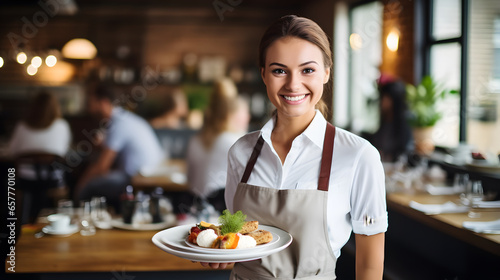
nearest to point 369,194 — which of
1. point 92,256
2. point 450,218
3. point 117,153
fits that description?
point 92,256

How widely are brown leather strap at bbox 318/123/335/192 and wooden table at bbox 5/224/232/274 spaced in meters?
0.94

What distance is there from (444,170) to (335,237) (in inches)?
116

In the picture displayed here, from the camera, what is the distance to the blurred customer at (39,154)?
4793mm

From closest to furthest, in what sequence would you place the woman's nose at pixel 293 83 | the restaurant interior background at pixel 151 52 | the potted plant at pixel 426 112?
1. the woman's nose at pixel 293 83
2. the potted plant at pixel 426 112
3. the restaurant interior background at pixel 151 52

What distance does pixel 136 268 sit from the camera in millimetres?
2059

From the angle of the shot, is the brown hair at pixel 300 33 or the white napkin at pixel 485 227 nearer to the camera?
the brown hair at pixel 300 33

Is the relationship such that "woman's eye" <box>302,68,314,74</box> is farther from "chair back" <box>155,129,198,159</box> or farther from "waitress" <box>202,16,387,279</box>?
"chair back" <box>155,129,198,159</box>

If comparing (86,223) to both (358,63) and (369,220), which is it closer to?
(369,220)

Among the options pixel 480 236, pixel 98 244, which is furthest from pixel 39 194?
pixel 480 236

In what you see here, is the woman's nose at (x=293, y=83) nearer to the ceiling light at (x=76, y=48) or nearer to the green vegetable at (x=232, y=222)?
the green vegetable at (x=232, y=222)

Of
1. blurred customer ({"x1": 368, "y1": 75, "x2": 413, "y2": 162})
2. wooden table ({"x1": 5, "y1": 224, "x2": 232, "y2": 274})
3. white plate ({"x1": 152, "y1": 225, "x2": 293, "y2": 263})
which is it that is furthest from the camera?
blurred customer ({"x1": 368, "y1": 75, "x2": 413, "y2": 162})

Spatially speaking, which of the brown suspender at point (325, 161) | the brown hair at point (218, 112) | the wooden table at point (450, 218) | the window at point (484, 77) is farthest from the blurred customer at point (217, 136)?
the brown suspender at point (325, 161)

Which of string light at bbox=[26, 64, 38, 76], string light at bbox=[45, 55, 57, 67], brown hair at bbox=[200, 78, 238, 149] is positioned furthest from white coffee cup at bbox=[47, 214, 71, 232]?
string light at bbox=[26, 64, 38, 76]

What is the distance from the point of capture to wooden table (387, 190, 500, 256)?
214 cm
